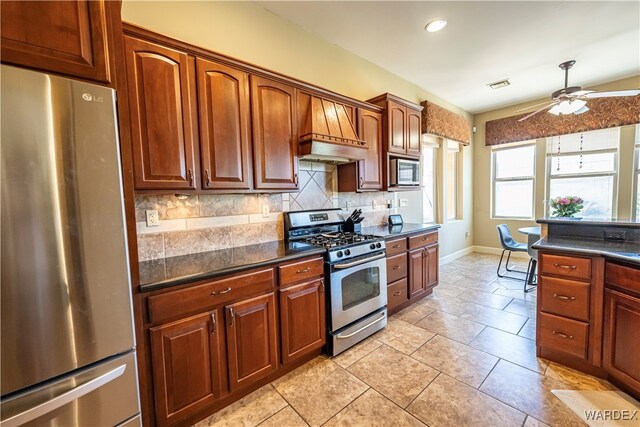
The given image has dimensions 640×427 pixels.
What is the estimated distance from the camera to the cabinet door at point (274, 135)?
79.6 inches

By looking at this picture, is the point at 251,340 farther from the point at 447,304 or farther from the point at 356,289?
the point at 447,304

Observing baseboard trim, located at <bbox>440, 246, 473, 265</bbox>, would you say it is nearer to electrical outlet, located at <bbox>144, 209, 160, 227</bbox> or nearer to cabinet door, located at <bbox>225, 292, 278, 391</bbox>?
cabinet door, located at <bbox>225, 292, 278, 391</bbox>

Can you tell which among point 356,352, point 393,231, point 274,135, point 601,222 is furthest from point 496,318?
point 274,135

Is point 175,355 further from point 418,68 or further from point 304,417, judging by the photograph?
point 418,68

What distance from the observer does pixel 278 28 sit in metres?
2.45

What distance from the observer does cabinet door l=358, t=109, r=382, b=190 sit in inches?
113

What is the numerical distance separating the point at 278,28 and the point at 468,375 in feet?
11.1

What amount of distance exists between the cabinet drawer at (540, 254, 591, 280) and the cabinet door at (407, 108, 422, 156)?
75.8 inches

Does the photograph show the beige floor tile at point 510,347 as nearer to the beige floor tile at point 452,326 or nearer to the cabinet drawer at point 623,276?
the beige floor tile at point 452,326

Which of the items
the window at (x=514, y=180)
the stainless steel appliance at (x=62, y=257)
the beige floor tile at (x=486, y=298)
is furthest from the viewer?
the window at (x=514, y=180)

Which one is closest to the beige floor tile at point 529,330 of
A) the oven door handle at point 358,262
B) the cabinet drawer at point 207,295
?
the oven door handle at point 358,262

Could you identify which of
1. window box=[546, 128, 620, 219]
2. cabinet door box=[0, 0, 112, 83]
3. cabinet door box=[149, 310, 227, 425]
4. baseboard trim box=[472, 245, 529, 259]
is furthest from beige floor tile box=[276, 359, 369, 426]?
baseboard trim box=[472, 245, 529, 259]

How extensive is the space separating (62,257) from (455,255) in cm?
555

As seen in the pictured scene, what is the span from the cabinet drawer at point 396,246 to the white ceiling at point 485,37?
7.21 ft
